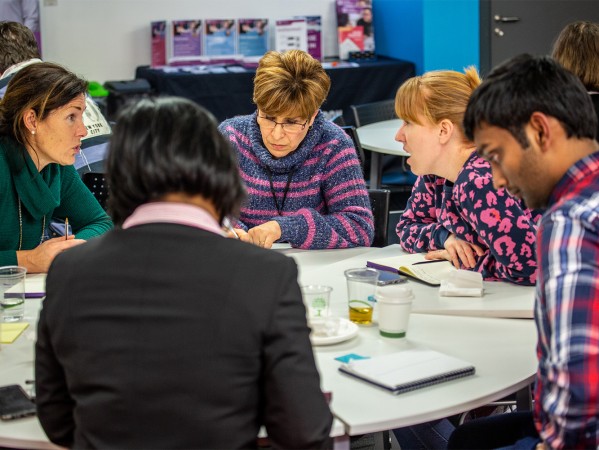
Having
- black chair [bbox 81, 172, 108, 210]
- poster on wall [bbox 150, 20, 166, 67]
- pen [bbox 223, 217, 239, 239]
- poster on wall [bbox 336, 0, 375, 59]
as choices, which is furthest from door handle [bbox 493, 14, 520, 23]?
pen [bbox 223, 217, 239, 239]

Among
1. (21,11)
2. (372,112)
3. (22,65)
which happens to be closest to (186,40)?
(21,11)

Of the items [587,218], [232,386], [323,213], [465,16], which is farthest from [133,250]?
[465,16]

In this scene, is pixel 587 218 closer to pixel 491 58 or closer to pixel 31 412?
pixel 31 412

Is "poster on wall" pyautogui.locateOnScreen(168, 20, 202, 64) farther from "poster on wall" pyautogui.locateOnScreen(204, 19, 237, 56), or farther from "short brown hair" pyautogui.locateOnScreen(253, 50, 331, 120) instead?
"short brown hair" pyautogui.locateOnScreen(253, 50, 331, 120)

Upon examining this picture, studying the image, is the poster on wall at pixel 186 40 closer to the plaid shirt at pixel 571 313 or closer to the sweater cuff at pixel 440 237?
the sweater cuff at pixel 440 237

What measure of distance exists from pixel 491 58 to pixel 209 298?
6817 mm

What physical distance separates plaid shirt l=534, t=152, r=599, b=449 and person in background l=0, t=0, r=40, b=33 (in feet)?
21.5

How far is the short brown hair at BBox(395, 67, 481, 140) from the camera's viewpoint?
270 cm

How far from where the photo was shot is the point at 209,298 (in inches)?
54.4

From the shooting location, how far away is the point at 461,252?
106 inches

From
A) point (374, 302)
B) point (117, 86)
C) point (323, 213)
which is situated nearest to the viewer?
point (374, 302)

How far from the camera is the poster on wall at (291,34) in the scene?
7902mm

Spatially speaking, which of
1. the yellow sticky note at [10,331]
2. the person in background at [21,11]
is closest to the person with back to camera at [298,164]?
the yellow sticky note at [10,331]

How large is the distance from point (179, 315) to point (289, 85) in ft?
5.79
